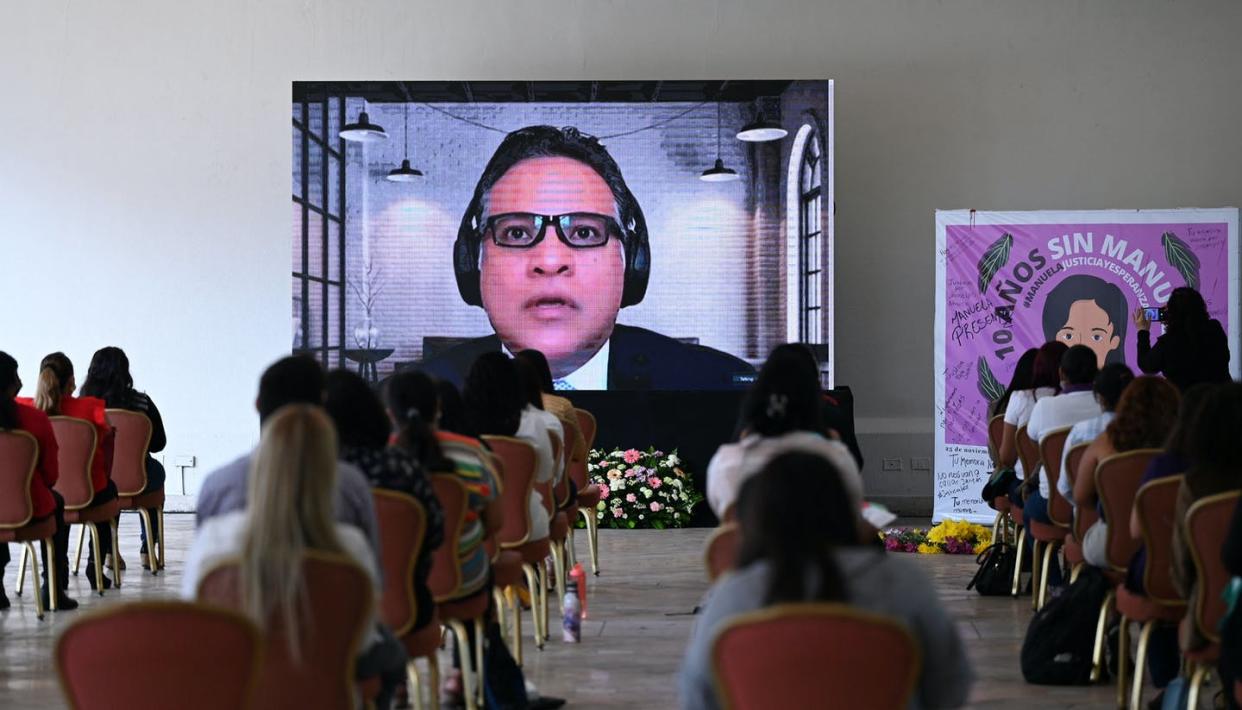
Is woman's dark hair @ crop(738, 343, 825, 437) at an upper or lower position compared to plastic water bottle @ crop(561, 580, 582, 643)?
upper

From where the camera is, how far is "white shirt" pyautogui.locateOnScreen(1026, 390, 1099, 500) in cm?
598

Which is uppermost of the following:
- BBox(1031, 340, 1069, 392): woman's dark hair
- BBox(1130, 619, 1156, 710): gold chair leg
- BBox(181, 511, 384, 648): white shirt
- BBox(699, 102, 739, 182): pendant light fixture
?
BBox(699, 102, 739, 182): pendant light fixture

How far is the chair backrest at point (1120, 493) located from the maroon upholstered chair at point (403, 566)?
218cm

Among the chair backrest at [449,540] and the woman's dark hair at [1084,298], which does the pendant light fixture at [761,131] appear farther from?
Answer: the chair backrest at [449,540]

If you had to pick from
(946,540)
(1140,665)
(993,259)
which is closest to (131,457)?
(946,540)

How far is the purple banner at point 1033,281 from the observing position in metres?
9.35

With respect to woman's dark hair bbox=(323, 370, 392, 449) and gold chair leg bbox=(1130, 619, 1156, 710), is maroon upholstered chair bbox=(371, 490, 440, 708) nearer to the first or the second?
woman's dark hair bbox=(323, 370, 392, 449)

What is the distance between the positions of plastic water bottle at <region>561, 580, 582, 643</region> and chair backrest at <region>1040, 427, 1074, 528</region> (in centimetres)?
201

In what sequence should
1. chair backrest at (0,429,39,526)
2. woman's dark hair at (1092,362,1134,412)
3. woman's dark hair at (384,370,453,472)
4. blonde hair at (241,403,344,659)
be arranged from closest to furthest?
1. blonde hair at (241,403,344,659)
2. woman's dark hair at (384,370,453,472)
3. woman's dark hair at (1092,362,1134,412)
4. chair backrest at (0,429,39,526)

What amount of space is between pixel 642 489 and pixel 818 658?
6.88m

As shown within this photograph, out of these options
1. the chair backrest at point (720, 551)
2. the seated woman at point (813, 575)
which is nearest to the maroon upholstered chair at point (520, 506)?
the chair backrest at point (720, 551)

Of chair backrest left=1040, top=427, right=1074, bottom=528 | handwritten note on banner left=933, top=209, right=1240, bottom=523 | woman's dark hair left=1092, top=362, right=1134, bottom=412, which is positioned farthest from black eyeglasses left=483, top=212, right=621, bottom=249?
woman's dark hair left=1092, top=362, right=1134, bottom=412

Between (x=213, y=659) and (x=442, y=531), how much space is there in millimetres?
1317

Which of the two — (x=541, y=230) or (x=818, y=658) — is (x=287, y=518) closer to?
(x=818, y=658)
